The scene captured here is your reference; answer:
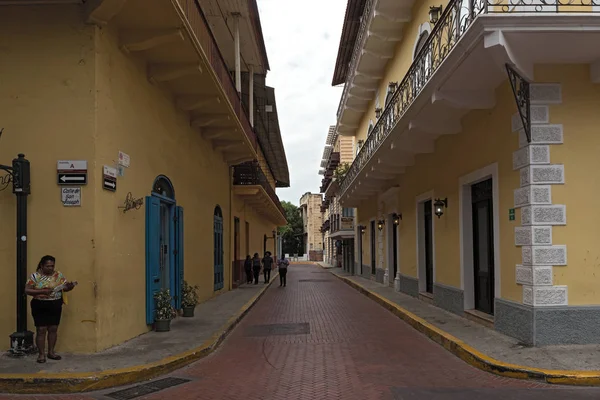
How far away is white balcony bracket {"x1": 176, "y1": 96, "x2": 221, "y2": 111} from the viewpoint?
11.8 meters

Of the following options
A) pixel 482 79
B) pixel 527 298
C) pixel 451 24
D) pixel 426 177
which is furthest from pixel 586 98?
pixel 426 177

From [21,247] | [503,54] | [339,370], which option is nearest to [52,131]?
[21,247]

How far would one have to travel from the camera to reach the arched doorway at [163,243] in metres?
9.82

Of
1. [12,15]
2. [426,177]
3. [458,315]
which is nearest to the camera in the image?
[12,15]

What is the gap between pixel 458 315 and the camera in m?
11.5

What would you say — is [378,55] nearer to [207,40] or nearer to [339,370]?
[207,40]

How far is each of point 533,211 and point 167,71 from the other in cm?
665

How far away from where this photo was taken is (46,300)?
7027 mm

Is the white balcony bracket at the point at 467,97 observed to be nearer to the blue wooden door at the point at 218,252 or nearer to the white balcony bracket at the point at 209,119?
the white balcony bracket at the point at 209,119

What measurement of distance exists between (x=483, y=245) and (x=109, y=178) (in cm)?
709

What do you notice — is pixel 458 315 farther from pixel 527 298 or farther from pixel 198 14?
pixel 198 14

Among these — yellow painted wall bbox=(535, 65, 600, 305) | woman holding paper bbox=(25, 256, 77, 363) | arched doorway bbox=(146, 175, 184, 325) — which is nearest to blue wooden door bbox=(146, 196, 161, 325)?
arched doorway bbox=(146, 175, 184, 325)

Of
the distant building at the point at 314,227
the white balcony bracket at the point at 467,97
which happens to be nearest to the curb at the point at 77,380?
the white balcony bracket at the point at 467,97

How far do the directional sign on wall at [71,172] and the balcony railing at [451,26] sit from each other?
18.8 feet
